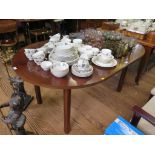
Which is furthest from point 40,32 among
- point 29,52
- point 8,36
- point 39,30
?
point 29,52

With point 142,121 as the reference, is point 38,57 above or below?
above

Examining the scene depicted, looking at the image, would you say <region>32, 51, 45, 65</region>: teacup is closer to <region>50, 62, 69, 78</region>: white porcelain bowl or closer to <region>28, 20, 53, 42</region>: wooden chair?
<region>50, 62, 69, 78</region>: white porcelain bowl

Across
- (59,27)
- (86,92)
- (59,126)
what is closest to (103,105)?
(86,92)

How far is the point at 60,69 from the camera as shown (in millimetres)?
1164

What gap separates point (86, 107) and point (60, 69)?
2.73ft

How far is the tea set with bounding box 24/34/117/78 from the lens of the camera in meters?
1.19

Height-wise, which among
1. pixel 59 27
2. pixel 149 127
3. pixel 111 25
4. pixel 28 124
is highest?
pixel 111 25

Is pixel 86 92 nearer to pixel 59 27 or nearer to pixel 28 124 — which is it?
pixel 28 124

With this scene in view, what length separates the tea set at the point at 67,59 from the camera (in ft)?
3.92

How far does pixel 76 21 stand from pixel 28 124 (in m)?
3.00

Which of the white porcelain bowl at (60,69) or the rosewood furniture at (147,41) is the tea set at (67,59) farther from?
the rosewood furniture at (147,41)

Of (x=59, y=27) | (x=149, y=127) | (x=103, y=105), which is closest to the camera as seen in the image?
(x=149, y=127)

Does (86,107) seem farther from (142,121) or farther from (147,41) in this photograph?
(147,41)

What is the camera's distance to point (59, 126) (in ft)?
5.18
